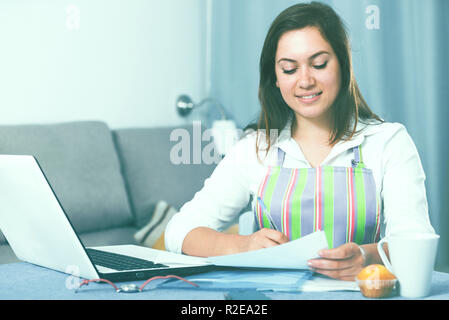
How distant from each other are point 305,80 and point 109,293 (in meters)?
0.63

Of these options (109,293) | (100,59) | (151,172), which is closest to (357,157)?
(109,293)

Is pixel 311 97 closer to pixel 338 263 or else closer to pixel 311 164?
pixel 311 164

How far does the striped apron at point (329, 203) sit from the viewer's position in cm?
115

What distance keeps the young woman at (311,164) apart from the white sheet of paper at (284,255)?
5.4 inches

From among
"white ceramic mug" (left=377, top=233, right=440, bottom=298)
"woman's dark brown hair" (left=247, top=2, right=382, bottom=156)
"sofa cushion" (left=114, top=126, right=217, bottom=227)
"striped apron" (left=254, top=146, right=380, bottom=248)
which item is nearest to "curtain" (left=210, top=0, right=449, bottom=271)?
"sofa cushion" (left=114, top=126, right=217, bottom=227)

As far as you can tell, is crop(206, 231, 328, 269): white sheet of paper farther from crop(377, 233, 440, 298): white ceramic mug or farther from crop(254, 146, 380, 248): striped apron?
crop(254, 146, 380, 248): striped apron

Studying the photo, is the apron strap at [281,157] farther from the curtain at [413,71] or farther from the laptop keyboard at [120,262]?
the curtain at [413,71]

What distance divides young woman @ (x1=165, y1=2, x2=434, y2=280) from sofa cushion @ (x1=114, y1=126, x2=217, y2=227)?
3.59 feet

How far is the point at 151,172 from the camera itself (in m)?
2.47

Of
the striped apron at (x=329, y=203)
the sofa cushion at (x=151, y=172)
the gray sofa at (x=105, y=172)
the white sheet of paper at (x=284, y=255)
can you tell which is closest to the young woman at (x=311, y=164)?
the striped apron at (x=329, y=203)

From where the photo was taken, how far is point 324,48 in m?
1.25

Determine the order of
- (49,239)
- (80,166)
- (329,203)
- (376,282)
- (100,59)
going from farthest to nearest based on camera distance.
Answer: (100,59)
(80,166)
(329,203)
(49,239)
(376,282)

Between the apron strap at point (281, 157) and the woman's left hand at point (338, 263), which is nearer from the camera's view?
the woman's left hand at point (338, 263)
